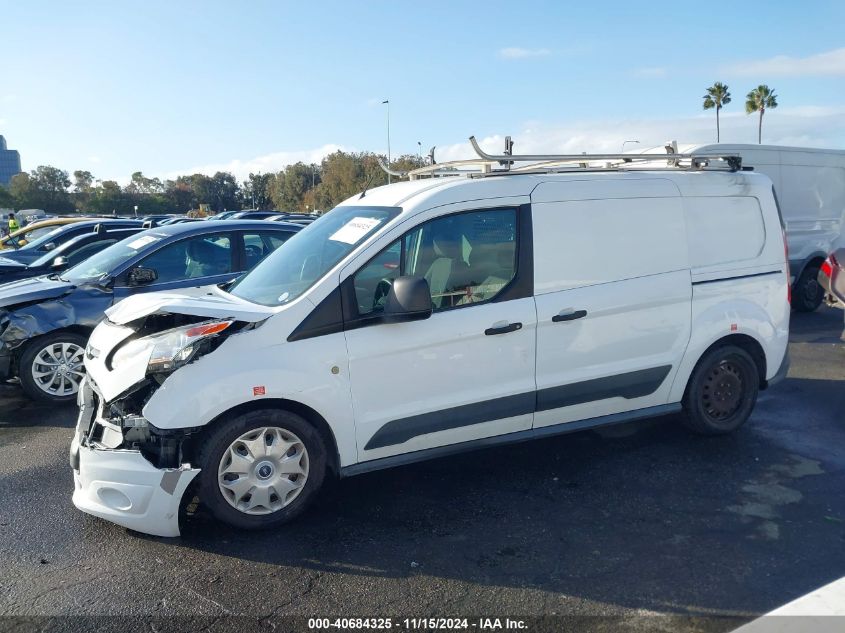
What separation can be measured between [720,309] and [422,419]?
2489mm

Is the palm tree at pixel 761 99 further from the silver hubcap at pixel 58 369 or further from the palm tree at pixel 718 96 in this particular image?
the silver hubcap at pixel 58 369

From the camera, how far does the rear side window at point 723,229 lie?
5.17m

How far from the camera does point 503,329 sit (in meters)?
4.41

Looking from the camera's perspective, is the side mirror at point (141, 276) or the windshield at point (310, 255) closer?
the windshield at point (310, 255)

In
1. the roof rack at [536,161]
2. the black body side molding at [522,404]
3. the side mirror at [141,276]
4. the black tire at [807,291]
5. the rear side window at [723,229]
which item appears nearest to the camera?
the black body side molding at [522,404]

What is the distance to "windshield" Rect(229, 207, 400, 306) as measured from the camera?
434cm

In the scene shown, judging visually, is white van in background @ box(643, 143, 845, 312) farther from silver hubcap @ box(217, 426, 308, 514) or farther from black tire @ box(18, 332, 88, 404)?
silver hubcap @ box(217, 426, 308, 514)

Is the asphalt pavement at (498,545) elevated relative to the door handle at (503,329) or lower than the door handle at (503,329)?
lower

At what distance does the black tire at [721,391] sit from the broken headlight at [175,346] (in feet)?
11.4

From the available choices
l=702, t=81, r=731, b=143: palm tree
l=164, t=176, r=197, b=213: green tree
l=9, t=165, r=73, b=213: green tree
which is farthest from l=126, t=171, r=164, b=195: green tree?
l=702, t=81, r=731, b=143: palm tree

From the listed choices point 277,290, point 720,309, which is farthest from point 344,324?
point 720,309

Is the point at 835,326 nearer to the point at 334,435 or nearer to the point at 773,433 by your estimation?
the point at 773,433

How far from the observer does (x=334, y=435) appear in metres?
4.12

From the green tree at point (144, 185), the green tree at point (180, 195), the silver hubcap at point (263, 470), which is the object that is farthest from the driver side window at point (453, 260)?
the green tree at point (144, 185)
